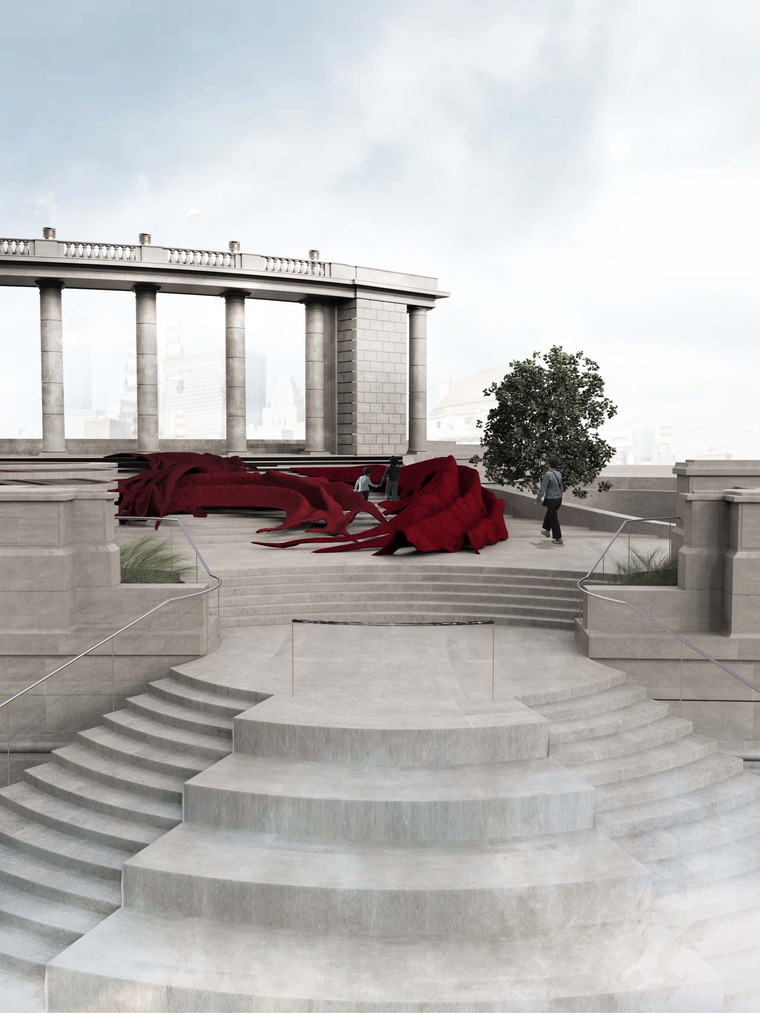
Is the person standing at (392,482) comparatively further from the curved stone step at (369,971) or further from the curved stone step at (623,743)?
the curved stone step at (369,971)

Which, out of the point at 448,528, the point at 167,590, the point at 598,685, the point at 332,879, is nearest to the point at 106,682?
the point at 167,590

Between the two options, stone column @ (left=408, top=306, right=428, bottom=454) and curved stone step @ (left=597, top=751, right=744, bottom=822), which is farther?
stone column @ (left=408, top=306, right=428, bottom=454)

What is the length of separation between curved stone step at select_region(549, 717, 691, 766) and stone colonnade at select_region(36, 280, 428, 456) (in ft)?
81.0

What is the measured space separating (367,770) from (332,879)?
1.37 metres

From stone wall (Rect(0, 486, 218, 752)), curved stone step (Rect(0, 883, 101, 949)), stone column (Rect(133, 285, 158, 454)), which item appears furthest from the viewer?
stone column (Rect(133, 285, 158, 454))

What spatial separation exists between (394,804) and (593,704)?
325 centimetres

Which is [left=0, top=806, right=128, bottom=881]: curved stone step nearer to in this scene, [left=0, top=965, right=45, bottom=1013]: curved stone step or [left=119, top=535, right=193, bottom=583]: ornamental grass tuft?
[left=0, top=965, right=45, bottom=1013]: curved stone step

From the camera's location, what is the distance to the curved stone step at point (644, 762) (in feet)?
27.2

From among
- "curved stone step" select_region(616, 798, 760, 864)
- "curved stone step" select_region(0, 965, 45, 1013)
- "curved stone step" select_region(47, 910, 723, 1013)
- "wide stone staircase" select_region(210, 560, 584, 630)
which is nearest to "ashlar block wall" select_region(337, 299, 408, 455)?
"wide stone staircase" select_region(210, 560, 584, 630)

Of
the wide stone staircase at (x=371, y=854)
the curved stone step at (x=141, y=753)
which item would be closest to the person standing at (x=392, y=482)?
the wide stone staircase at (x=371, y=854)

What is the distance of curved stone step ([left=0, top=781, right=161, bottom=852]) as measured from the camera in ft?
25.7

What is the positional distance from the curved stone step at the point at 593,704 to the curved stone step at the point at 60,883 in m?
4.51

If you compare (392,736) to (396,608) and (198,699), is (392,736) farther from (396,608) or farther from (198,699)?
(396,608)

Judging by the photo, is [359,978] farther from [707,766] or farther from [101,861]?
[707,766]
